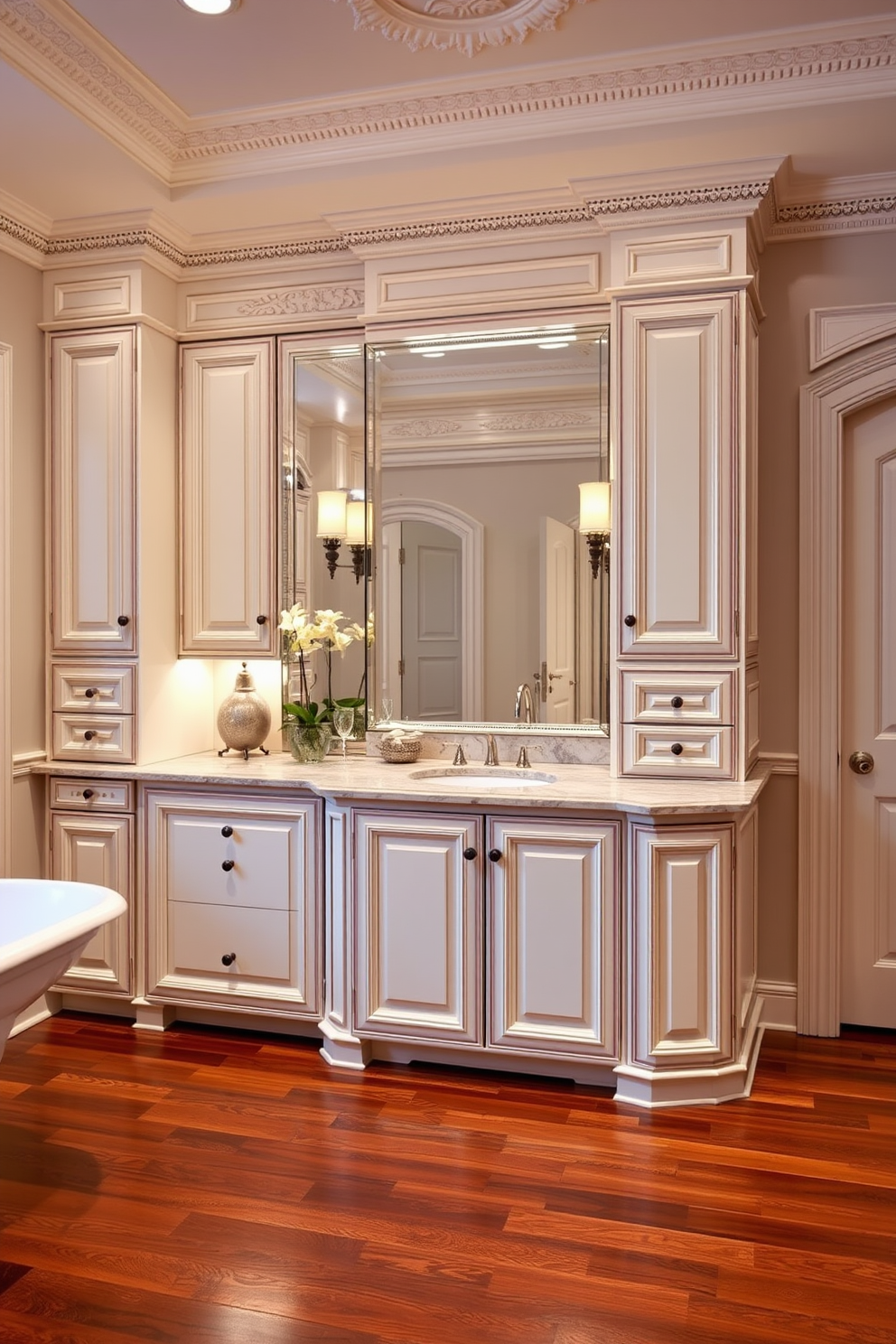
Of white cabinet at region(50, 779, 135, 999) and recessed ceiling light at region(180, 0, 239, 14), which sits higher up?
recessed ceiling light at region(180, 0, 239, 14)

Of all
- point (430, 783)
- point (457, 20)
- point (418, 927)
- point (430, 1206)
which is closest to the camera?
point (430, 1206)

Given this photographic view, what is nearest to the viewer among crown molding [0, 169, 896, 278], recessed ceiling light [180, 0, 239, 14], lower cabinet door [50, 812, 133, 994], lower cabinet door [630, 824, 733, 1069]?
recessed ceiling light [180, 0, 239, 14]

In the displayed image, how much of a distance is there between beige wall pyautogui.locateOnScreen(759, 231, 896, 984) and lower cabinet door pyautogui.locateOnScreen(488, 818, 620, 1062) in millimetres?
843

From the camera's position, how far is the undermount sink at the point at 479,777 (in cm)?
350

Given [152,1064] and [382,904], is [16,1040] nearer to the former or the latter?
[152,1064]

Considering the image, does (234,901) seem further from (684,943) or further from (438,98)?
(438,98)

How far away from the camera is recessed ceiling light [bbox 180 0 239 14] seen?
259cm

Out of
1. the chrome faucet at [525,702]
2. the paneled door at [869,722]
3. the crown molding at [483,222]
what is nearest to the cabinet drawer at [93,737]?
the chrome faucet at [525,702]

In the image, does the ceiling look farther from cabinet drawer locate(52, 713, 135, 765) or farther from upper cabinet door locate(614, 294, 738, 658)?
cabinet drawer locate(52, 713, 135, 765)

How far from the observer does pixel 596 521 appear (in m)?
3.56

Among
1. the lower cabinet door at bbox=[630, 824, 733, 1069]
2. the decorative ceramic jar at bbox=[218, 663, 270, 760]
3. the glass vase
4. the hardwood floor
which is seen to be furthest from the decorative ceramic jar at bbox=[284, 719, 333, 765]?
the lower cabinet door at bbox=[630, 824, 733, 1069]

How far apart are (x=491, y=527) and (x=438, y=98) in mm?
1353

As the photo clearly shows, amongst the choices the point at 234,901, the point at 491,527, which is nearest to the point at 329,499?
the point at 491,527

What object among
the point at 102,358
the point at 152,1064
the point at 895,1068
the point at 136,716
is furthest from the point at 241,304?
the point at 895,1068
